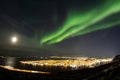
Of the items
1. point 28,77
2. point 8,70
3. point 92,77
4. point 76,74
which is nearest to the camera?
point 92,77

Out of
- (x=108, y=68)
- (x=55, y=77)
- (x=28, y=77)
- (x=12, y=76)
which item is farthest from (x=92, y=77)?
(x=12, y=76)

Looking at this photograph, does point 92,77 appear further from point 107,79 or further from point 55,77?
point 55,77

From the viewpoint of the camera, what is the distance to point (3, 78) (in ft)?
55.4

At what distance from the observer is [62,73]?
12.9 m

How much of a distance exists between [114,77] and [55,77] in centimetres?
433

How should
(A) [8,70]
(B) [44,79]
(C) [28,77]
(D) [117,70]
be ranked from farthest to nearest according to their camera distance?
(A) [8,70], (C) [28,77], (B) [44,79], (D) [117,70]

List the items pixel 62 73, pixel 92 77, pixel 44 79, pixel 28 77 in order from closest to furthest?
1. pixel 92 77
2. pixel 62 73
3. pixel 44 79
4. pixel 28 77

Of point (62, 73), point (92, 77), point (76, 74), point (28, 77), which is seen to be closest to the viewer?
point (92, 77)

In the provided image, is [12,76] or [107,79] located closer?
[107,79]

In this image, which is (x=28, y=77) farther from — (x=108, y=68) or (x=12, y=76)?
(x=108, y=68)

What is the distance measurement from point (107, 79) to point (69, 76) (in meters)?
2.96

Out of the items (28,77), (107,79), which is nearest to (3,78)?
(28,77)

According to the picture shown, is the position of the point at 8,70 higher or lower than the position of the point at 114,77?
higher

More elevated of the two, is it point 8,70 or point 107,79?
point 8,70
